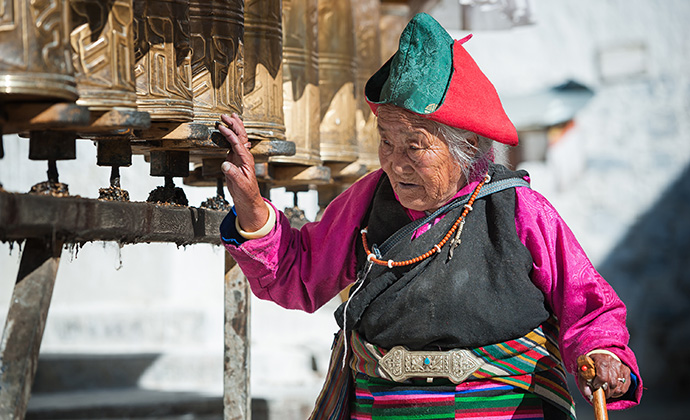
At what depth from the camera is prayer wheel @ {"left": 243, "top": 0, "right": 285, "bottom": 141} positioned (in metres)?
2.42

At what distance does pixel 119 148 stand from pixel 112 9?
0.46 metres

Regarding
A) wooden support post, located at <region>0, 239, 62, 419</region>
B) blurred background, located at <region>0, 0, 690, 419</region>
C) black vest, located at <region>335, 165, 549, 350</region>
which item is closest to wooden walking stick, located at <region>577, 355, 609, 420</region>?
black vest, located at <region>335, 165, 549, 350</region>

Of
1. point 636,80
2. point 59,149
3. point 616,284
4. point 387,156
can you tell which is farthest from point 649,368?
point 59,149

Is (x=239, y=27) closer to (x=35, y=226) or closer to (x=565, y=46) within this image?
(x=35, y=226)

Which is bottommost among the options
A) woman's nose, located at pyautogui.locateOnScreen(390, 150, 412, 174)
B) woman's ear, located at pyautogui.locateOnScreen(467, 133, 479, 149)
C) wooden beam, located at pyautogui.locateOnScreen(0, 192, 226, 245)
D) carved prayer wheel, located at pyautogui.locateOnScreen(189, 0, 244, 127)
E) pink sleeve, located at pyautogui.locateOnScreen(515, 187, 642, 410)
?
pink sleeve, located at pyautogui.locateOnScreen(515, 187, 642, 410)

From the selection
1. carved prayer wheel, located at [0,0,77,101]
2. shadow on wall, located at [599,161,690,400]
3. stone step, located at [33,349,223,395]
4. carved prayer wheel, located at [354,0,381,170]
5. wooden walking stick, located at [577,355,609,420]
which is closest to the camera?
carved prayer wheel, located at [0,0,77,101]

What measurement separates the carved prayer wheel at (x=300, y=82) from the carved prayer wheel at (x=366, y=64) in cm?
90

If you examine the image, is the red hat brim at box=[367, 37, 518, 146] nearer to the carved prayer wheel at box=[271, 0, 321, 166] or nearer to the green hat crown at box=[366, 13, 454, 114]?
the green hat crown at box=[366, 13, 454, 114]

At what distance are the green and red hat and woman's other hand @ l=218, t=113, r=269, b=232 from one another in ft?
1.06

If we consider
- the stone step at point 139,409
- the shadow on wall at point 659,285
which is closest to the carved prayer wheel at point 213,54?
the stone step at point 139,409

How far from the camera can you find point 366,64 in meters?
3.97

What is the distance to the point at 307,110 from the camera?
2.97m

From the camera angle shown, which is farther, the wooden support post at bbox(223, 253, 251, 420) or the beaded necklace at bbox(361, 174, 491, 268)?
the wooden support post at bbox(223, 253, 251, 420)

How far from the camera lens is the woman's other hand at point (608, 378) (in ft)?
6.00
